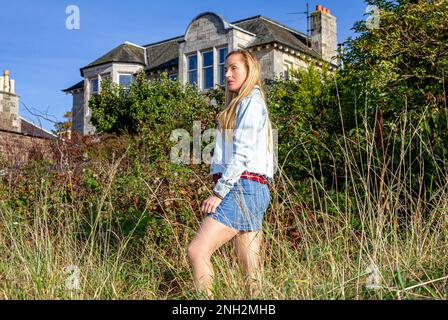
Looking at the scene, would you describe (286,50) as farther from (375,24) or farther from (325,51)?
(375,24)

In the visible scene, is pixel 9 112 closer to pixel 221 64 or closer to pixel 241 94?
pixel 221 64

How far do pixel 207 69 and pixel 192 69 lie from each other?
0.92 meters

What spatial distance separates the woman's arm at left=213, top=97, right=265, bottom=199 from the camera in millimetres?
3197

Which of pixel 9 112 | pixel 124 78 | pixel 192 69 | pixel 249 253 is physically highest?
pixel 124 78

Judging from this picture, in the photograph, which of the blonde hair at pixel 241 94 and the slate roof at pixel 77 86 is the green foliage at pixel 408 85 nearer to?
the blonde hair at pixel 241 94

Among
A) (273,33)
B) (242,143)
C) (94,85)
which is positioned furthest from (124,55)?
(242,143)

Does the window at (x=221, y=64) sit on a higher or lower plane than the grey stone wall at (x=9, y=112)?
higher

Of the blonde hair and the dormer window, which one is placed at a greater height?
the dormer window

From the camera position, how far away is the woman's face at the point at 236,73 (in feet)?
11.5

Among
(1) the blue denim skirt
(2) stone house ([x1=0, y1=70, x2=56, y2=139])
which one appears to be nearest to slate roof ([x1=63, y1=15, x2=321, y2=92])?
(2) stone house ([x1=0, y1=70, x2=56, y2=139])

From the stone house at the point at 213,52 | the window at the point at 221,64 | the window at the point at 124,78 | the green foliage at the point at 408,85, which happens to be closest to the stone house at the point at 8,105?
the stone house at the point at 213,52

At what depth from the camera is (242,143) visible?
322cm

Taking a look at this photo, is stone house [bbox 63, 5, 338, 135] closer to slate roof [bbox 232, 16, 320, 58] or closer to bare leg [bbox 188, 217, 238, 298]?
slate roof [bbox 232, 16, 320, 58]

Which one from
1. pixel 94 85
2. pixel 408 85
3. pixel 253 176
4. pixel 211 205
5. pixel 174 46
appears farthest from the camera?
pixel 94 85
